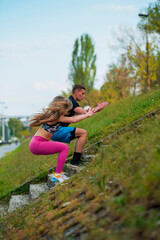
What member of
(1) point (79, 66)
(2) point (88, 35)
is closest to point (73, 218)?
(1) point (79, 66)

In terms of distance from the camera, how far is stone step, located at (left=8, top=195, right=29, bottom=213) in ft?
18.6

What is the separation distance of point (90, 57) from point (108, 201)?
132ft

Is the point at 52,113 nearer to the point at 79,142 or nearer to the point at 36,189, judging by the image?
the point at 79,142

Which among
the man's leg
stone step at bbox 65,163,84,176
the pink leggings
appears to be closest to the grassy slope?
stone step at bbox 65,163,84,176

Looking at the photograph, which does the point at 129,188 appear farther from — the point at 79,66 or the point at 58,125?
the point at 79,66

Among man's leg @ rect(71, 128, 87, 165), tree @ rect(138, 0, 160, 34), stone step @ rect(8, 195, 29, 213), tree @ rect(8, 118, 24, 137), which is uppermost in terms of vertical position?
tree @ rect(138, 0, 160, 34)

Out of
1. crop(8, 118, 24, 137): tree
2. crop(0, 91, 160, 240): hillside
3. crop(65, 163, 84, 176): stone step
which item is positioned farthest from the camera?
crop(8, 118, 24, 137): tree

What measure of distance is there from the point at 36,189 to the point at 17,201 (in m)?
0.50

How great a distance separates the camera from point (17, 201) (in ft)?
20.0

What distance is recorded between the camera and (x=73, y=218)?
9.95 ft

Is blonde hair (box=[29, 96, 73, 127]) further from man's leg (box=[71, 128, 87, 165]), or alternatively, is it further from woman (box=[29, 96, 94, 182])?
man's leg (box=[71, 128, 87, 165])

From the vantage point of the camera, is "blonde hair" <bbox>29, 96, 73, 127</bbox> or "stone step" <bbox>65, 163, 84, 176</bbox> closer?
"blonde hair" <bbox>29, 96, 73, 127</bbox>

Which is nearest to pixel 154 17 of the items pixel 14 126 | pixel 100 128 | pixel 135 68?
pixel 135 68

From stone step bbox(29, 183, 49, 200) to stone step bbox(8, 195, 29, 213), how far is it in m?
0.22
